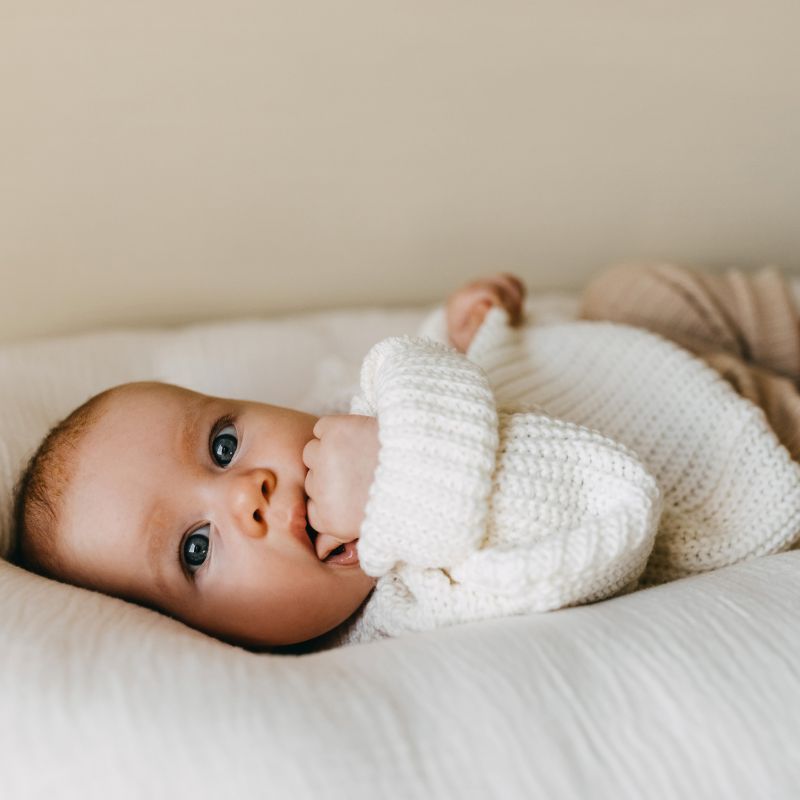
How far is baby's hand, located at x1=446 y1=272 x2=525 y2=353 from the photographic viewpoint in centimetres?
115

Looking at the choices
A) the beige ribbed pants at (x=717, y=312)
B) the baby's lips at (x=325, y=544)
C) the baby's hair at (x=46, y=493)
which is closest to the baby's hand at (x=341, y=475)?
the baby's lips at (x=325, y=544)

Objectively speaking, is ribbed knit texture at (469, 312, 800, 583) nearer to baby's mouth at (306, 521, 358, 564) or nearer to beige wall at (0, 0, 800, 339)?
baby's mouth at (306, 521, 358, 564)

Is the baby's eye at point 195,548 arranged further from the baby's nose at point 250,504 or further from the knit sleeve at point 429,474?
the knit sleeve at point 429,474

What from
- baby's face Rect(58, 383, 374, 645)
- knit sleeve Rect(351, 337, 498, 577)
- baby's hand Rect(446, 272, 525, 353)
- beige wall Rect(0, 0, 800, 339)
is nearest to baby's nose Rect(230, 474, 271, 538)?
baby's face Rect(58, 383, 374, 645)

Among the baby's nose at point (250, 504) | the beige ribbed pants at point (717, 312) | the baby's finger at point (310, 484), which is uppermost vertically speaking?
the beige ribbed pants at point (717, 312)

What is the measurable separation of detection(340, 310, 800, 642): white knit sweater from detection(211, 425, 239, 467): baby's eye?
0.13 meters

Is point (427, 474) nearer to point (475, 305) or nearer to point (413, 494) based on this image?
point (413, 494)

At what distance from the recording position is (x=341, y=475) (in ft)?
2.44

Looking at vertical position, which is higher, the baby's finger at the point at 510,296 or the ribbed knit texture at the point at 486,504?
the baby's finger at the point at 510,296

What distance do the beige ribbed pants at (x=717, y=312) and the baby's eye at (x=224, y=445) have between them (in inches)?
24.1

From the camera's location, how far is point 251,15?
113cm

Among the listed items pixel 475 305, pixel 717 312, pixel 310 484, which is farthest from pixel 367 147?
pixel 310 484

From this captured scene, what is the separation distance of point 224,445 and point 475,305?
16.9 inches

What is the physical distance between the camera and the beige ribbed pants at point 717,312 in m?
1.16
